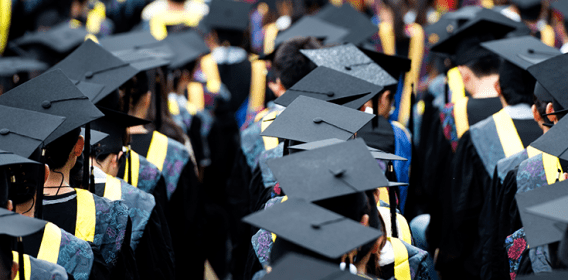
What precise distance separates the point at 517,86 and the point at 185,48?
2.84 meters

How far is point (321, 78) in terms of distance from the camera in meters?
3.02

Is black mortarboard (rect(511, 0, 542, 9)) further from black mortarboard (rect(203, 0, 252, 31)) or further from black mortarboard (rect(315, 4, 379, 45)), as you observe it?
black mortarboard (rect(203, 0, 252, 31))

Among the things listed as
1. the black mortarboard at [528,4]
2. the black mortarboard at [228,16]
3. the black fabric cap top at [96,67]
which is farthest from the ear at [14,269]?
the black mortarboard at [528,4]

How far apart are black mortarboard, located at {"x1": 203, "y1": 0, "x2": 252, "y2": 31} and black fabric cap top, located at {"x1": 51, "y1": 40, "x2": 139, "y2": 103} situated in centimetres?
273

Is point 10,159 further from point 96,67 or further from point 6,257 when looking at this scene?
point 96,67

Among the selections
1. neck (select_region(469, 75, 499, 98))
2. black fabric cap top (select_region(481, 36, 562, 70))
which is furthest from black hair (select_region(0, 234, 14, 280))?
neck (select_region(469, 75, 499, 98))

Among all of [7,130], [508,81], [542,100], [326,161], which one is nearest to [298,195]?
[326,161]

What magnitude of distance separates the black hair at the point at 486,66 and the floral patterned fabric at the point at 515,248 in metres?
1.84

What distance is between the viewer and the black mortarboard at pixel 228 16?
613 cm

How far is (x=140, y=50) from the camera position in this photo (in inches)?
163

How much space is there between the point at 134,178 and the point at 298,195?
1.32 metres

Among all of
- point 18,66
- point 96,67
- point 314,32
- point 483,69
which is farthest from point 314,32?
point 18,66

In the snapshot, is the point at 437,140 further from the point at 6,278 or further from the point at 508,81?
the point at 6,278

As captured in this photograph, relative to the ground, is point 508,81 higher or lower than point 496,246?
higher
